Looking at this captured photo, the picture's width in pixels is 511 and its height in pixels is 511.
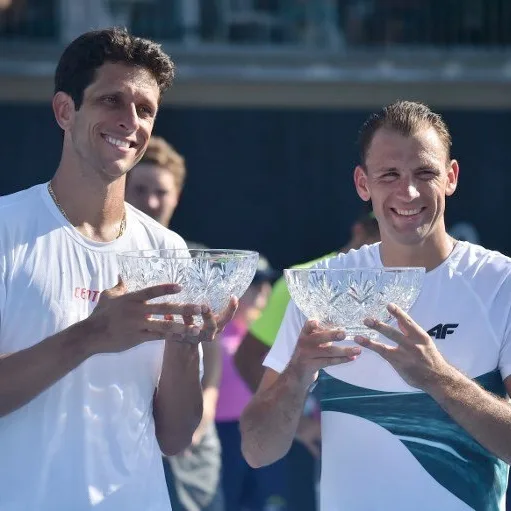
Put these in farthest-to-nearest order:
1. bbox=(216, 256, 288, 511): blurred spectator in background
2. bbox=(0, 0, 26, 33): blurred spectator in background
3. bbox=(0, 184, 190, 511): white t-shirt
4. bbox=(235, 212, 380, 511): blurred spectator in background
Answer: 1. bbox=(0, 0, 26, 33): blurred spectator in background
2. bbox=(216, 256, 288, 511): blurred spectator in background
3. bbox=(235, 212, 380, 511): blurred spectator in background
4. bbox=(0, 184, 190, 511): white t-shirt

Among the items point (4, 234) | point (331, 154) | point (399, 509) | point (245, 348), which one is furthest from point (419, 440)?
point (331, 154)

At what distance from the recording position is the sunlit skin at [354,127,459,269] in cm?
315

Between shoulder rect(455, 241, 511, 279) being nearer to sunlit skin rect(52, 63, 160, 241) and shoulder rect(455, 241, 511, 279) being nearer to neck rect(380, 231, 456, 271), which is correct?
neck rect(380, 231, 456, 271)

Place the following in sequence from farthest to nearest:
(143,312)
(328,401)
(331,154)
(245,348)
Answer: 1. (331,154)
2. (245,348)
3. (328,401)
4. (143,312)

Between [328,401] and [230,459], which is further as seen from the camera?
[230,459]

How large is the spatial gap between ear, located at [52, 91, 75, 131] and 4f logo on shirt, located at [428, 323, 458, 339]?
1.04m

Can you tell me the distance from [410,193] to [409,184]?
0.03 metres

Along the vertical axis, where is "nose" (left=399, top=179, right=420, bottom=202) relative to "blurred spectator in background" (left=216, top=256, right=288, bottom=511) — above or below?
above

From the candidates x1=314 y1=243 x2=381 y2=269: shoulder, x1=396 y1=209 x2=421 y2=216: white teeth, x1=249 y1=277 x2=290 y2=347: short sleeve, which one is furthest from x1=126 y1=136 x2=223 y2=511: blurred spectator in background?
x1=396 y1=209 x2=421 y2=216: white teeth

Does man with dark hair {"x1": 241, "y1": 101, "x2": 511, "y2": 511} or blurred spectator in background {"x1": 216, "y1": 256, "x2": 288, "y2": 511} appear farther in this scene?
blurred spectator in background {"x1": 216, "y1": 256, "x2": 288, "y2": 511}

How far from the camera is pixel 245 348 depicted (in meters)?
5.01

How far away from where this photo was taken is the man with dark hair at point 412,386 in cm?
309

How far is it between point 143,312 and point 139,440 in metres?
0.48

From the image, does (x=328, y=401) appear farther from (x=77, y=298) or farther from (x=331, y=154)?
(x=331, y=154)
